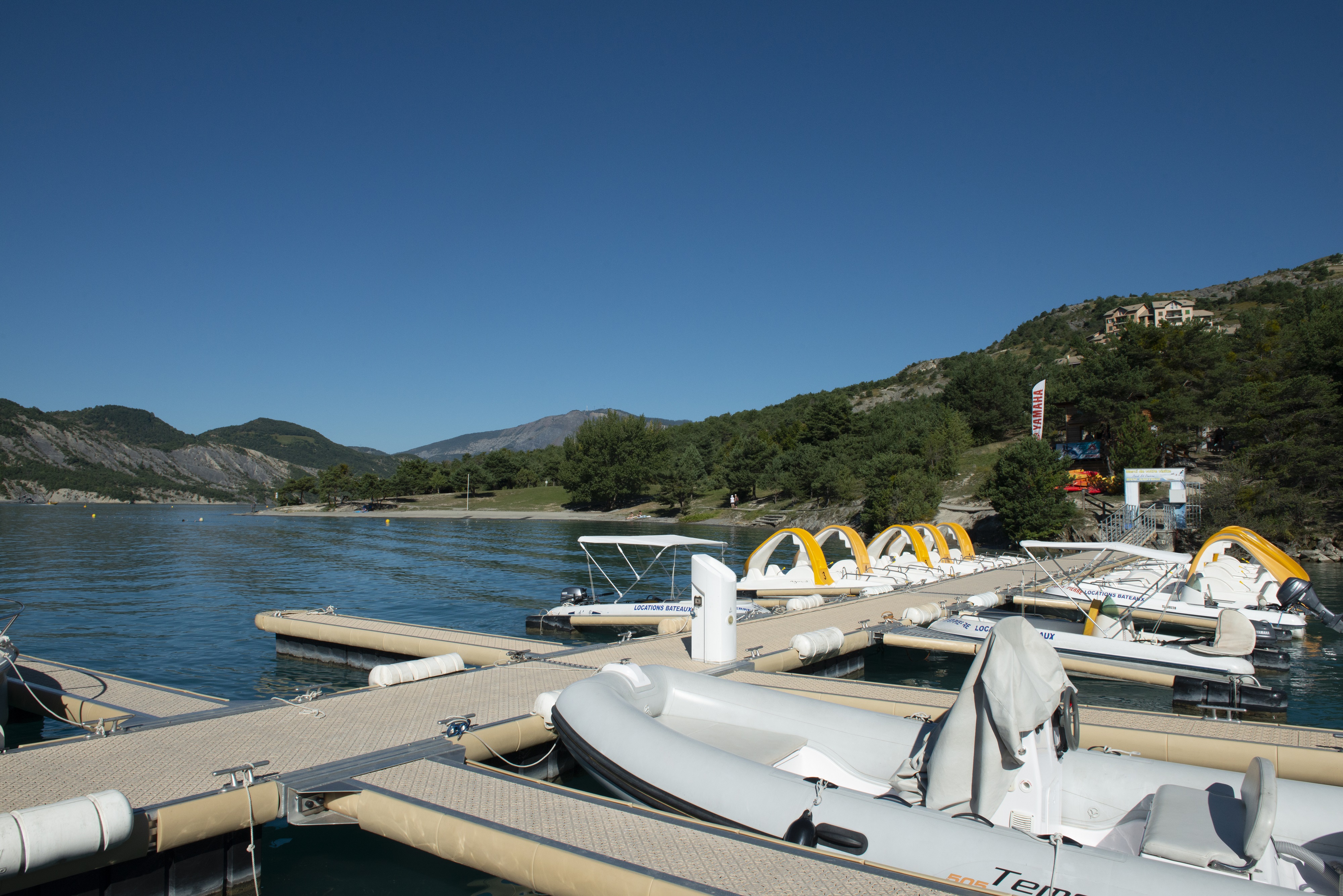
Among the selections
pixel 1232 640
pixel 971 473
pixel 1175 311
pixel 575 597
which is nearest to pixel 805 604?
pixel 575 597

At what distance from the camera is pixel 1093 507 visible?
47969 mm

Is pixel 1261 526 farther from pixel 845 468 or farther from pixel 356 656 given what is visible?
pixel 356 656

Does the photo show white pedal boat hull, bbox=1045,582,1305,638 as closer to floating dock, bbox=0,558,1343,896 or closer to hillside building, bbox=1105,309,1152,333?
floating dock, bbox=0,558,1343,896

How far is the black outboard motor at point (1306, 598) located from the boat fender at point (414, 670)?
14.8 m

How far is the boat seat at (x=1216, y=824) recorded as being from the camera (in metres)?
4.73

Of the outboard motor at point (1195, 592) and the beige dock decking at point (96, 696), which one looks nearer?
the beige dock decking at point (96, 696)

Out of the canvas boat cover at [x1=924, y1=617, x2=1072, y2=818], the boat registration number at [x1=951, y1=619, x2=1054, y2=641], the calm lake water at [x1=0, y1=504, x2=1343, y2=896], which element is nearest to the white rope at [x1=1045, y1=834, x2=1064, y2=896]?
the canvas boat cover at [x1=924, y1=617, x2=1072, y2=818]

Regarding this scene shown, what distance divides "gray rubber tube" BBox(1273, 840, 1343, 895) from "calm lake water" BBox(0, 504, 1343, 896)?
565 cm

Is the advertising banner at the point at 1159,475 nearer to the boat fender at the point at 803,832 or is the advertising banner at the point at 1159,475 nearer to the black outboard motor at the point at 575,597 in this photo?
the black outboard motor at the point at 575,597

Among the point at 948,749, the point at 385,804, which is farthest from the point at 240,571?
the point at 948,749

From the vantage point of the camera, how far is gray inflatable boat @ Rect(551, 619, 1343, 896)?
4.66m

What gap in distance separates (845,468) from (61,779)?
2459 inches

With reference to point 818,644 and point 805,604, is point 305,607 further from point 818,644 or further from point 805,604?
point 818,644

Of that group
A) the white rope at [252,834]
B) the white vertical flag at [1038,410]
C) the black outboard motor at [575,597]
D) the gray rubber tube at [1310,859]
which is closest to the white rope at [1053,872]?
the gray rubber tube at [1310,859]
